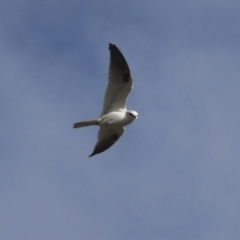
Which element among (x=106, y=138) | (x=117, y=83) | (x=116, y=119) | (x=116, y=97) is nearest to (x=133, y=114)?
(x=116, y=119)

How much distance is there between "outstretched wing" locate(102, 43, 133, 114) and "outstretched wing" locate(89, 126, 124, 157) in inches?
53.0

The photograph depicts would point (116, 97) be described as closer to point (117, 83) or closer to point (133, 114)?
point (117, 83)

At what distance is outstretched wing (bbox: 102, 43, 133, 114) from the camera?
43438 millimetres

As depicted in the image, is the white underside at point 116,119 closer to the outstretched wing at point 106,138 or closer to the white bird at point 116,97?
the white bird at point 116,97

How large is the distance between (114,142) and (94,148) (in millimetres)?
745

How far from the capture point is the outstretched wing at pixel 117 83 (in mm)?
43438

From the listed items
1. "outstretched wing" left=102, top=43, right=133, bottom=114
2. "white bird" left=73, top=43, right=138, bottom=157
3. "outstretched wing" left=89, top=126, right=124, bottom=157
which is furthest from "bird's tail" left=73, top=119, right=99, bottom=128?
"outstretched wing" left=89, top=126, right=124, bottom=157

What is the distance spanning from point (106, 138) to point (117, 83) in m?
2.52

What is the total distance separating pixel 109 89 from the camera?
43875 millimetres

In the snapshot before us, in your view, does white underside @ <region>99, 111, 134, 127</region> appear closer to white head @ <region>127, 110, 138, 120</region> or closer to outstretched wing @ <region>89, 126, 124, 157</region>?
white head @ <region>127, 110, 138, 120</region>

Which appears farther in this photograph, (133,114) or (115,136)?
(115,136)

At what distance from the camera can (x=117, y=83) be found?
1724 inches

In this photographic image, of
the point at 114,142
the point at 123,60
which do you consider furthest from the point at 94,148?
the point at 123,60

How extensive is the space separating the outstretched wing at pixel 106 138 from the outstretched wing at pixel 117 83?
1347 mm
